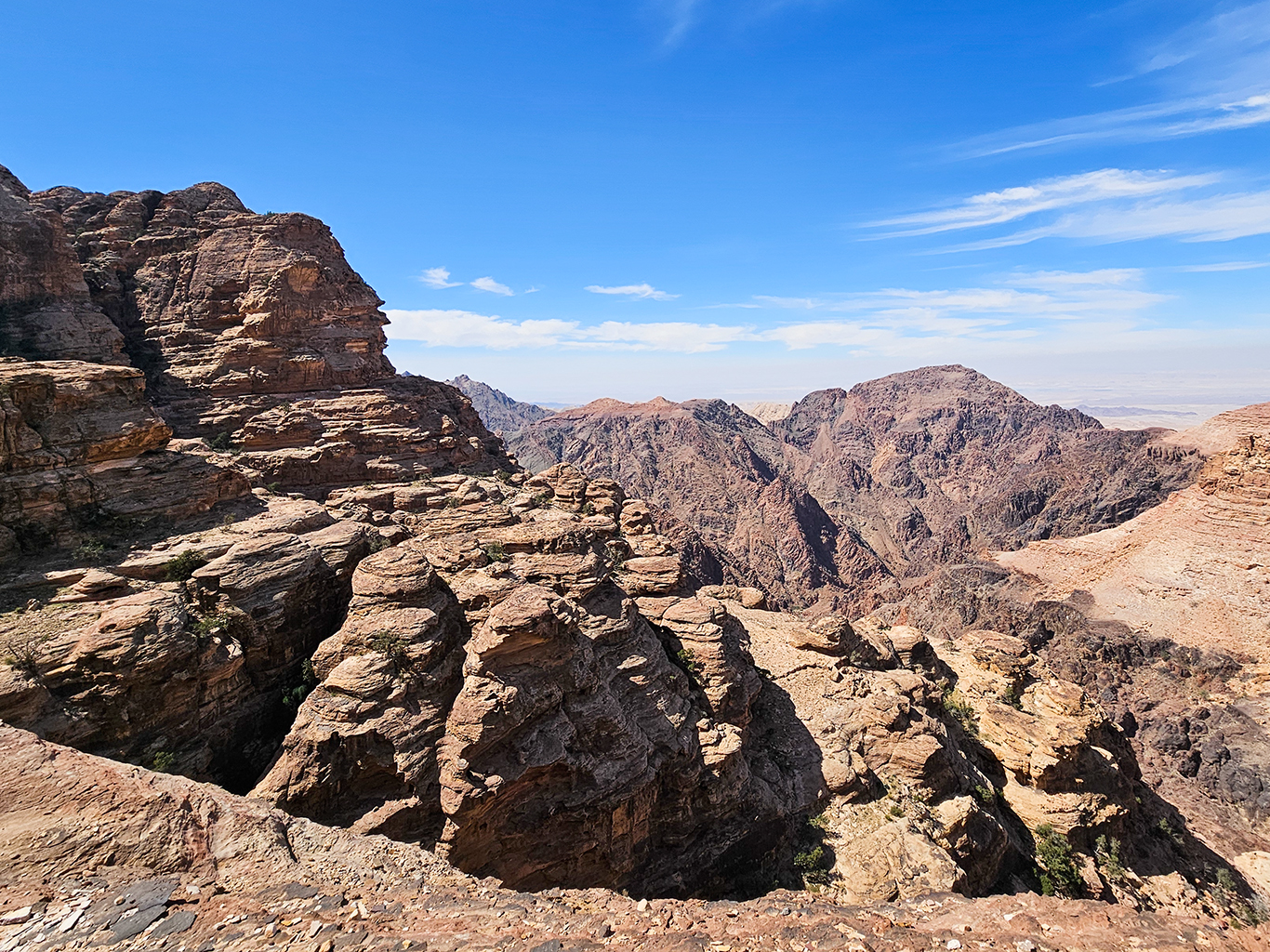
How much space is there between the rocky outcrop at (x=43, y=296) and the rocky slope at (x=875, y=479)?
88710 mm

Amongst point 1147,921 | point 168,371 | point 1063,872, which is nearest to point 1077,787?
point 1063,872

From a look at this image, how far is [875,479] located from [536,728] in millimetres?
171336

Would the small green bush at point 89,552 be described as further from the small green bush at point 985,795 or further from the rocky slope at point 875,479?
the rocky slope at point 875,479

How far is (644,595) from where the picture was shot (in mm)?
25688

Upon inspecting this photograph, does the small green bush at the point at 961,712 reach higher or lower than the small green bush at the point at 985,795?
higher

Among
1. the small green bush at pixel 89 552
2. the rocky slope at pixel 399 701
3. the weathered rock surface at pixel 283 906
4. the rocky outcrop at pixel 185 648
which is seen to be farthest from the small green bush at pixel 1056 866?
the small green bush at pixel 89 552

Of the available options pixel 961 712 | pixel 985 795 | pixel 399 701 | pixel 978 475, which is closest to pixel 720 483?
pixel 978 475

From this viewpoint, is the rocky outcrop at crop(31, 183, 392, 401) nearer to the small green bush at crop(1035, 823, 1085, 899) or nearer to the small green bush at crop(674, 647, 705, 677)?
the small green bush at crop(674, 647, 705, 677)

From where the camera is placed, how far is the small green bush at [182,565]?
645 inches

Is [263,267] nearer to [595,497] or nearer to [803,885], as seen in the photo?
[595,497]

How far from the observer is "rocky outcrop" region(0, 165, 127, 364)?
25391 millimetres

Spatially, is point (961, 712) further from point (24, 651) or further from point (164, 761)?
point (24, 651)

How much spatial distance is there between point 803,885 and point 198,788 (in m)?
17.0

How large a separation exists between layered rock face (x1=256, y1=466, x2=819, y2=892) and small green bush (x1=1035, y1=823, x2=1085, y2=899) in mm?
9296
